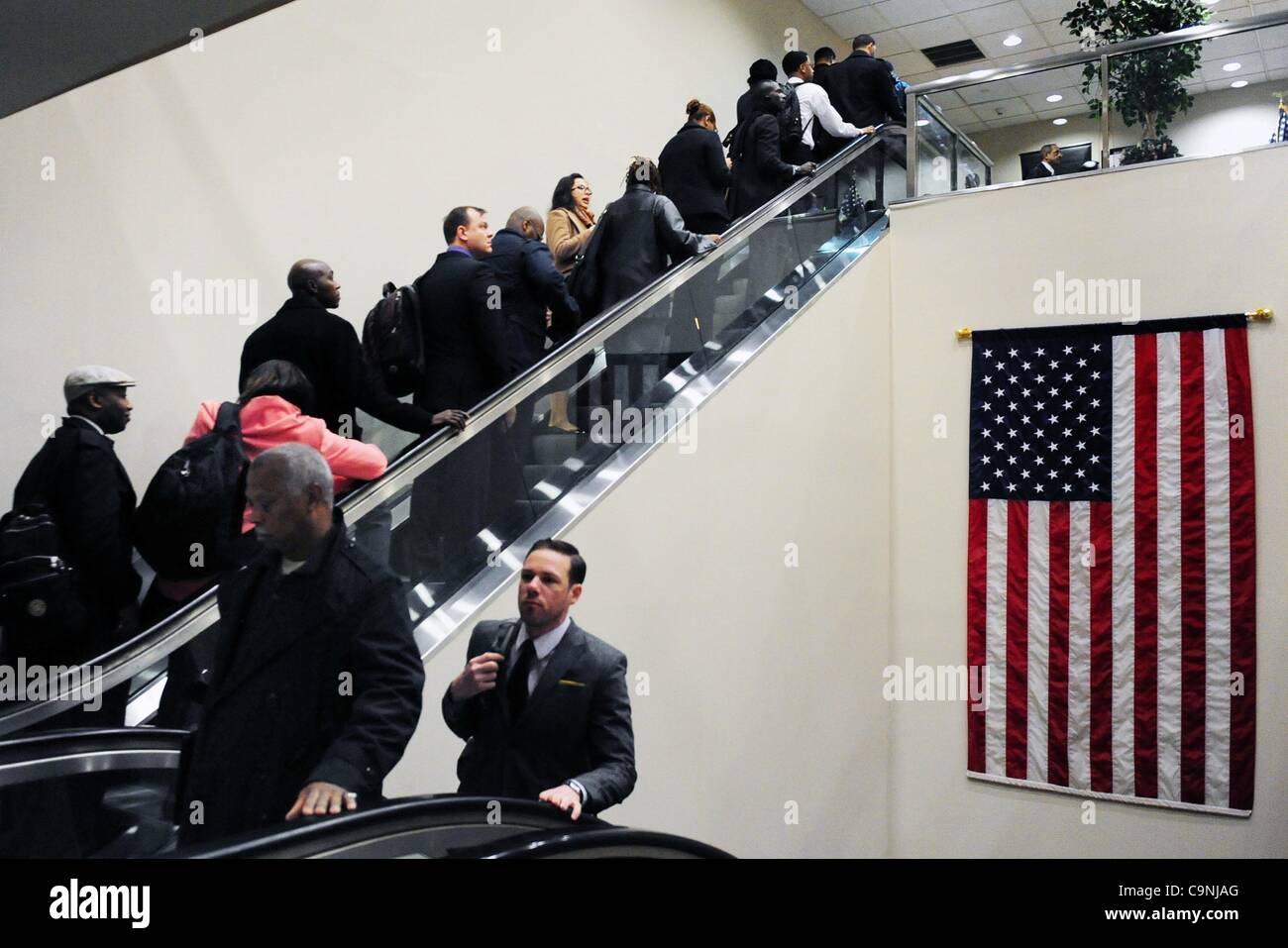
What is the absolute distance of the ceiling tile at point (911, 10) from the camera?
12.1m

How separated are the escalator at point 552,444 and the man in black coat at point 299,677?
58cm

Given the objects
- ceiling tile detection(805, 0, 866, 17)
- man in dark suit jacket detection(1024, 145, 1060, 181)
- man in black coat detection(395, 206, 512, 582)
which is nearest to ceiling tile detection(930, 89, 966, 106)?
man in dark suit jacket detection(1024, 145, 1060, 181)

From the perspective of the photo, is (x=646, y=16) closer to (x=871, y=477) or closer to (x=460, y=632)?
(x=871, y=477)

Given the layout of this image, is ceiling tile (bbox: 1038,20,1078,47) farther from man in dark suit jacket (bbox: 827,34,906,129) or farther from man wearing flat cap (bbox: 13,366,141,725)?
man wearing flat cap (bbox: 13,366,141,725)

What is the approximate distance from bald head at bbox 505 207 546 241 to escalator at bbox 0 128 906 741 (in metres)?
0.75

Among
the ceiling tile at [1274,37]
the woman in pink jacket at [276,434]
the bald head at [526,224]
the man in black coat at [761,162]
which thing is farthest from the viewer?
the man in black coat at [761,162]

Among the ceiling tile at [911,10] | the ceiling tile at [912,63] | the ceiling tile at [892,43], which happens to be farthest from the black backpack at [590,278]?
the ceiling tile at [912,63]

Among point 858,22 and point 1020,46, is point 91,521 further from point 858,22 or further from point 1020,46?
point 1020,46

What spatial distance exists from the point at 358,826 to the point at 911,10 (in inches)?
484

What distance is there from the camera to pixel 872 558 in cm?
739

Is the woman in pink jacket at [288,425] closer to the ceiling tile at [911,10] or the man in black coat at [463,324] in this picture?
the man in black coat at [463,324]

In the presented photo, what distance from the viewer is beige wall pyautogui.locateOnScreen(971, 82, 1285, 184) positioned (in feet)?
20.5
